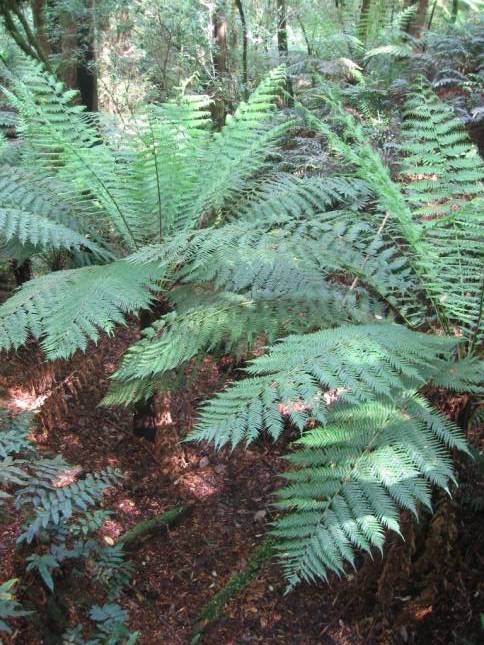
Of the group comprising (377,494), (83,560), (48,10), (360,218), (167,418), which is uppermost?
(48,10)

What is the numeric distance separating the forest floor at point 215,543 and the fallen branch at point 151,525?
0.05m

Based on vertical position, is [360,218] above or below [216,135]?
below

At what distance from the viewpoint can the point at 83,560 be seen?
223cm

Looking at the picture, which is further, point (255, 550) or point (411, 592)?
point (255, 550)

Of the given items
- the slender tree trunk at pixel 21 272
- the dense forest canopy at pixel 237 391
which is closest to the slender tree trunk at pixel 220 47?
the dense forest canopy at pixel 237 391

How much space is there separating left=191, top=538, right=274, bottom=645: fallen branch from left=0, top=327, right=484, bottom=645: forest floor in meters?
0.03

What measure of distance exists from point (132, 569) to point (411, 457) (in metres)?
1.56

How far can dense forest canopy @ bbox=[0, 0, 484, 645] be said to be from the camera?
57.3 inches

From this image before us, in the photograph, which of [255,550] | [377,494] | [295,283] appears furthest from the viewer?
[255,550]

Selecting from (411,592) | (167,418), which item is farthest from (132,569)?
(411,592)

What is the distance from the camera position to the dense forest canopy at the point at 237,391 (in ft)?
4.78

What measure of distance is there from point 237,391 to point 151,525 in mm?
1535

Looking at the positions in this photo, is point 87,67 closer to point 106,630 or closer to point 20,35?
point 20,35

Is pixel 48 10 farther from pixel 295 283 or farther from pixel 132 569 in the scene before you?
pixel 132 569
